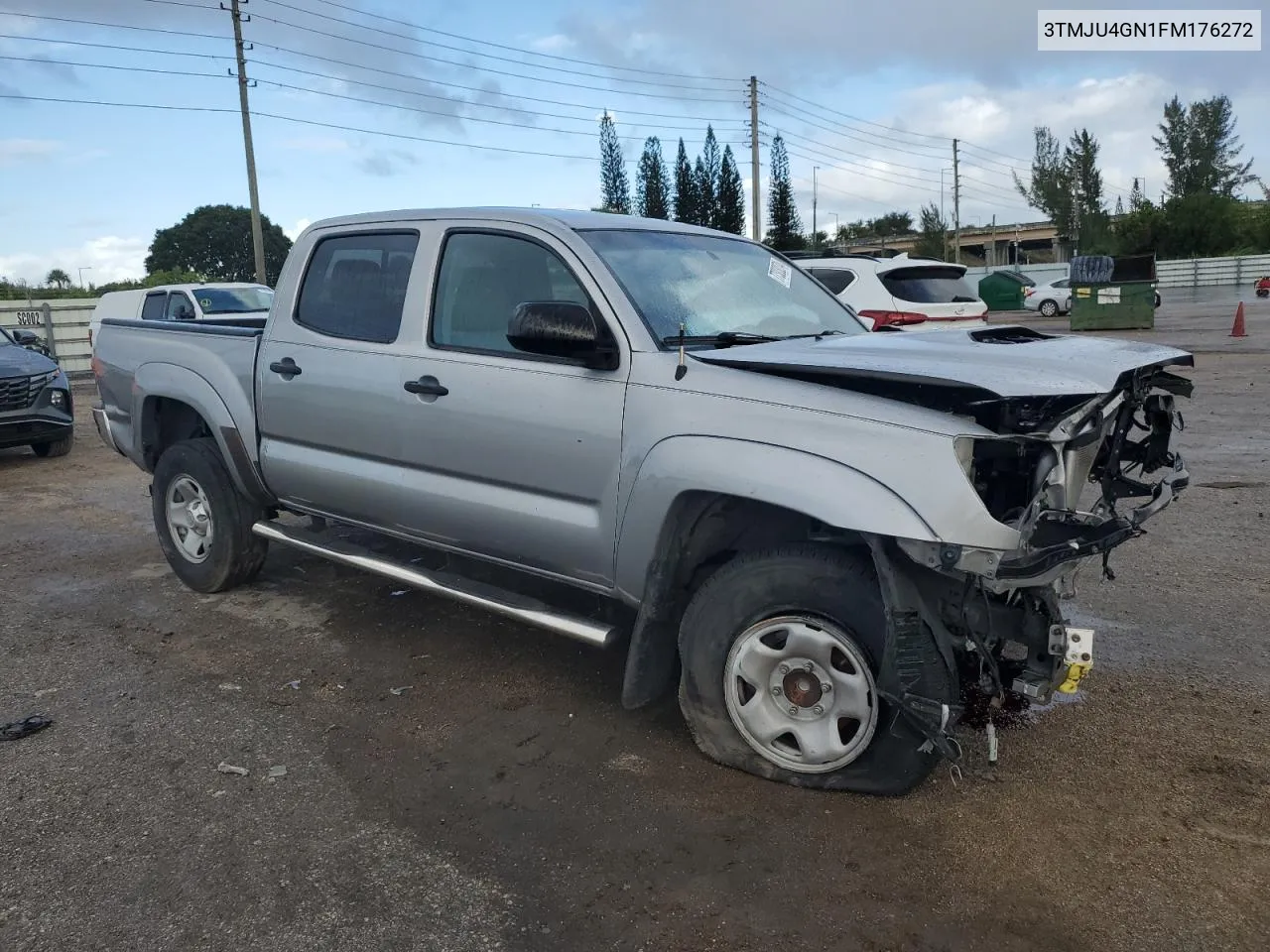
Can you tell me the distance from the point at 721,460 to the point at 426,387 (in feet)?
4.84

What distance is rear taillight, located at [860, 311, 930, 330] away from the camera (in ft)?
33.6

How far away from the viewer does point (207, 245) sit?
276 ft

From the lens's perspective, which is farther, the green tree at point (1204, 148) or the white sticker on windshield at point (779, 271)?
the green tree at point (1204, 148)

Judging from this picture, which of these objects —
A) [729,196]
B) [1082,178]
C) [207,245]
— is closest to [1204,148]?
[1082,178]

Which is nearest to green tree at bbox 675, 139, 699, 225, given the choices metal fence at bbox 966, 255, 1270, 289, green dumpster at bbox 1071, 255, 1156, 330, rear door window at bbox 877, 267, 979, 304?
metal fence at bbox 966, 255, 1270, 289

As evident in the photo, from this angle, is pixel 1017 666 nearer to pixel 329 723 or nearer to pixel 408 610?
pixel 329 723

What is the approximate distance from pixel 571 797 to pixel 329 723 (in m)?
1.16

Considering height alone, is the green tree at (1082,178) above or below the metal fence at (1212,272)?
above

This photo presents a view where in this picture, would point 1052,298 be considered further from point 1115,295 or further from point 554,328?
point 554,328

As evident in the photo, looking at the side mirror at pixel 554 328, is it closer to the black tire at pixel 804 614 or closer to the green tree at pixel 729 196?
the black tire at pixel 804 614

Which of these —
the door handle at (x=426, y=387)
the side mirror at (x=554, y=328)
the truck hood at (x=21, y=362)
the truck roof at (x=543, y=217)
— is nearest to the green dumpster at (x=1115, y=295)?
the truck hood at (x=21, y=362)

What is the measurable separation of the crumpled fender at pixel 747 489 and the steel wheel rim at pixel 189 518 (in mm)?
2973

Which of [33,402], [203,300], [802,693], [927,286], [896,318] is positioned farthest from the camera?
[203,300]

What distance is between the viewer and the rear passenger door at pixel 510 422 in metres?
3.73
